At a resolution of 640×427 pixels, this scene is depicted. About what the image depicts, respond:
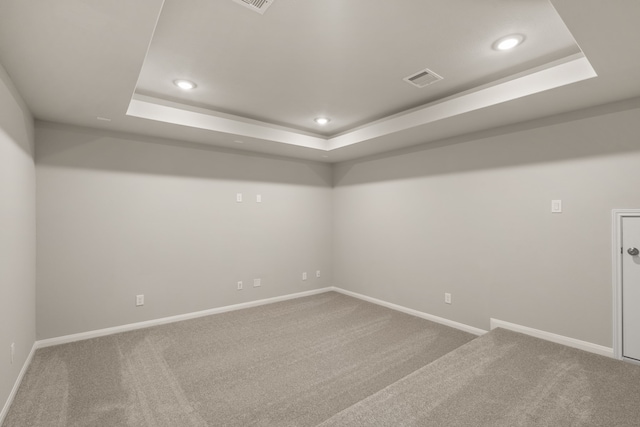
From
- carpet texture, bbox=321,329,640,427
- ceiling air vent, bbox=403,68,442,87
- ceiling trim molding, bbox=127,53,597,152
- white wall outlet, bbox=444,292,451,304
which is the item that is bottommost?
carpet texture, bbox=321,329,640,427

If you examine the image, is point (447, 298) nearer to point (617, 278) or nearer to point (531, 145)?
point (617, 278)

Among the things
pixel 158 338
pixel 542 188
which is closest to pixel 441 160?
pixel 542 188

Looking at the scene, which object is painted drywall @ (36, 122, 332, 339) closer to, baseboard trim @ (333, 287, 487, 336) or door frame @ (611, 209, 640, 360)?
baseboard trim @ (333, 287, 487, 336)

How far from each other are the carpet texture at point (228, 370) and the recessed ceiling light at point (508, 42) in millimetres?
2689

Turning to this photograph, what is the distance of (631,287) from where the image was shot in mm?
2578

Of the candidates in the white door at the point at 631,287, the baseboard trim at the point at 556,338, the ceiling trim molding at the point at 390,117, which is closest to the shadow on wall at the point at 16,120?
the ceiling trim molding at the point at 390,117

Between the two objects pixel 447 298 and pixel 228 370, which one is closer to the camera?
pixel 228 370

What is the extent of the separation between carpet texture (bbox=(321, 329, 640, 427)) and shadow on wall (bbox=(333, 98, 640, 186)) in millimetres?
1840

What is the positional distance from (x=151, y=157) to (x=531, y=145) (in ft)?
14.1

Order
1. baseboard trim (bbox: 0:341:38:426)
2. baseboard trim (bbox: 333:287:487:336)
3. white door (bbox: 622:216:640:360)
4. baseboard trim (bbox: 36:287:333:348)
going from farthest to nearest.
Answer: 1. baseboard trim (bbox: 333:287:487:336)
2. baseboard trim (bbox: 36:287:333:348)
3. white door (bbox: 622:216:640:360)
4. baseboard trim (bbox: 0:341:38:426)

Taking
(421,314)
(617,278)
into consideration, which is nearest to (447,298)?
(421,314)

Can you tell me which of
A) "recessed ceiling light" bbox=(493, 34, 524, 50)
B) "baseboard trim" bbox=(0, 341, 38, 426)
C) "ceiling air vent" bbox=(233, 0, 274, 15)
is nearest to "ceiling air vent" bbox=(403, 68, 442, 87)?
"recessed ceiling light" bbox=(493, 34, 524, 50)

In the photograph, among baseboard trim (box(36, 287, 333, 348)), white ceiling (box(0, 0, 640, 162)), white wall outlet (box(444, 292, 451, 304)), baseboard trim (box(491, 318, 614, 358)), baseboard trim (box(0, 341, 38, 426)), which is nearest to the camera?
white ceiling (box(0, 0, 640, 162))

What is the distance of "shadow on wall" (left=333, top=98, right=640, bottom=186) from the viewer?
2.62m
